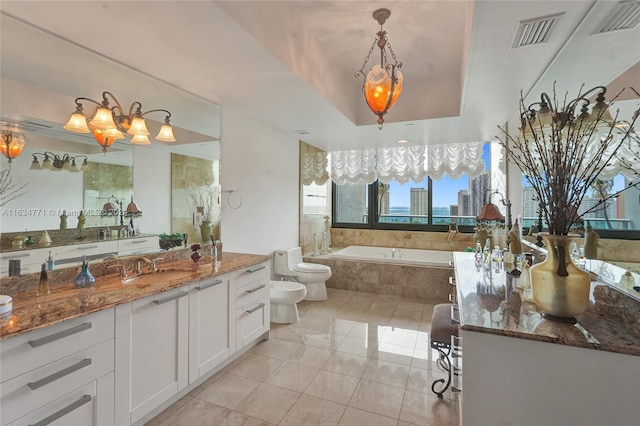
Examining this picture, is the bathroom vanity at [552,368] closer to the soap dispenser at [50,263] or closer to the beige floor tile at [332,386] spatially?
the beige floor tile at [332,386]

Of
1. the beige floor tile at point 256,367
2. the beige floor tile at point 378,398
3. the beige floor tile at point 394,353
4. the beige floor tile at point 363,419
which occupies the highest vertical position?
the beige floor tile at point 394,353

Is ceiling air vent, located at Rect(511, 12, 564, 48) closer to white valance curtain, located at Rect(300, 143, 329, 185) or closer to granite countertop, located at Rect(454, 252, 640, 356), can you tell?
granite countertop, located at Rect(454, 252, 640, 356)

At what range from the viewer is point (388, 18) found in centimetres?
224

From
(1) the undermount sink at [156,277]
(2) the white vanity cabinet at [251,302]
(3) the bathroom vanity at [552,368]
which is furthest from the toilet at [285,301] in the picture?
(3) the bathroom vanity at [552,368]

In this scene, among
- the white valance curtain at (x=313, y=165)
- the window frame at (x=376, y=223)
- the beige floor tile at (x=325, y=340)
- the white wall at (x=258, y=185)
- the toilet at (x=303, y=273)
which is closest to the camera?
the beige floor tile at (x=325, y=340)

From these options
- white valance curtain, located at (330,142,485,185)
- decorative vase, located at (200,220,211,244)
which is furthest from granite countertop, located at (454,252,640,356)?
white valance curtain, located at (330,142,485,185)

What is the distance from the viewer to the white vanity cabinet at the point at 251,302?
2469mm

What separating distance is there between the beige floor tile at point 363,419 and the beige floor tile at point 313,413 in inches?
1.7

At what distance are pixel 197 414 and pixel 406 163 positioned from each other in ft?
14.3

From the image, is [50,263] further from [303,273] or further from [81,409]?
[303,273]

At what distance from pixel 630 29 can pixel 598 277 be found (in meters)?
1.28

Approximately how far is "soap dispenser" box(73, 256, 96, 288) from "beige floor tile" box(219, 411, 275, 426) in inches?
46.4

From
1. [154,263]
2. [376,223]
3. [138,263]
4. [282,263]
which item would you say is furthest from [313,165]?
[138,263]

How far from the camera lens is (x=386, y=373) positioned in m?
2.33
